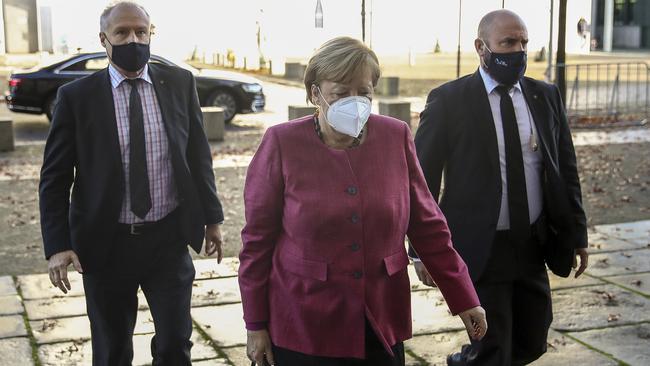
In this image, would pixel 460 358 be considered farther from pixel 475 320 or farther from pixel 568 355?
pixel 475 320

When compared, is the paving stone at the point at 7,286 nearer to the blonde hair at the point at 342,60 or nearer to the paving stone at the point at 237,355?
the paving stone at the point at 237,355

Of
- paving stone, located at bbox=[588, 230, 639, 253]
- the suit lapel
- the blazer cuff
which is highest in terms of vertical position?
the suit lapel

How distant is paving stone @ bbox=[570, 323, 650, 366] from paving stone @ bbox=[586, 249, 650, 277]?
141 centimetres

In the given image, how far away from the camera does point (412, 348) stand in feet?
18.5

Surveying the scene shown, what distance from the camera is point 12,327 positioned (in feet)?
19.9

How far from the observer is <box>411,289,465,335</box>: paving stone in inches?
237

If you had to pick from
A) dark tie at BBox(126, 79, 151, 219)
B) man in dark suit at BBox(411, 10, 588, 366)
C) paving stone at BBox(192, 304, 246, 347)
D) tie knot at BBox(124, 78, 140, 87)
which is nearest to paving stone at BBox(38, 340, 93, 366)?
paving stone at BBox(192, 304, 246, 347)

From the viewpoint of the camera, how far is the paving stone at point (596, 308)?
6.07 meters

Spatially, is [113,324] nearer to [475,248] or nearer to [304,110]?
[475,248]

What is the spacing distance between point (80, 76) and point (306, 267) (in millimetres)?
16133

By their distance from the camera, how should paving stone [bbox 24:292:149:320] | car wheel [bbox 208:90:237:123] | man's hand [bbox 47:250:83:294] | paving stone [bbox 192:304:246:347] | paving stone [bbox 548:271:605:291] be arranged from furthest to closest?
1. car wheel [bbox 208:90:237:123]
2. paving stone [bbox 548:271:605:291]
3. paving stone [bbox 24:292:149:320]
4. paving stone [bbox 192:304:246:347]
5. man's hand [bbox 47:250:83:294]

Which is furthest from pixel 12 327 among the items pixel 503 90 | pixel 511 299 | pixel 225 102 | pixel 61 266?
pixel 225 102

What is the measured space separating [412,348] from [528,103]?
1.86 m

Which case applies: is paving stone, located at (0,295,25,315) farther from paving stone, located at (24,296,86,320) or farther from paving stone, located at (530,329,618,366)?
paving stone, located at (530,329,618,366)
